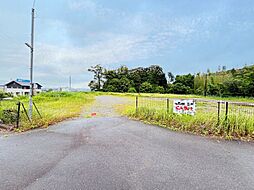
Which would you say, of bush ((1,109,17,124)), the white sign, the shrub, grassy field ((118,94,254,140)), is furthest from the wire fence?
the shrub

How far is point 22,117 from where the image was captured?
21.2 ft

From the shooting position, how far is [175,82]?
44000 mm

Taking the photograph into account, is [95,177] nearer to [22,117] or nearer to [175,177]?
[175,177]

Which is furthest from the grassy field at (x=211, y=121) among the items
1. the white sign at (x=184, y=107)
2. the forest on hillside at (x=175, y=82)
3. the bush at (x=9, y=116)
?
the forest on hillside at (x=175, y=82)

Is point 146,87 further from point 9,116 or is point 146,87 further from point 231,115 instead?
point 231,115

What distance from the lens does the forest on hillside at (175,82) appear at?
83.5ft

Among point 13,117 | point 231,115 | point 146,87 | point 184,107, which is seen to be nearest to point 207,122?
point 231,115

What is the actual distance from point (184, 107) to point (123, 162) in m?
3.68

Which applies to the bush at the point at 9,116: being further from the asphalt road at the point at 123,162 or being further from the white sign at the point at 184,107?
the white sign at the point at 184,107

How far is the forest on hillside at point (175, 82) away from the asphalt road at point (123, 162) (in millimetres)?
24652

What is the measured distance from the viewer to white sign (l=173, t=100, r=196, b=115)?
5.96 metres

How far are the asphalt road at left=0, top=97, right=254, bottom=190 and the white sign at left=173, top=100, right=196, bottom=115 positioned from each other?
1401mm

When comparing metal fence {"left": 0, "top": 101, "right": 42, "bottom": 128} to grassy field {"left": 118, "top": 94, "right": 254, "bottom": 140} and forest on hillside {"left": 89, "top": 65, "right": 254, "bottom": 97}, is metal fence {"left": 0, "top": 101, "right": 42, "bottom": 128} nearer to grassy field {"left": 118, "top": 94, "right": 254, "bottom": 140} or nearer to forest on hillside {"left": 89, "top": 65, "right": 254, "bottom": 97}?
grassy field {"left": 118, "top": 94, "right": 254, "bottom": 140}

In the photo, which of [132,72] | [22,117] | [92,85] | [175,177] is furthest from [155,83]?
[175,177]
